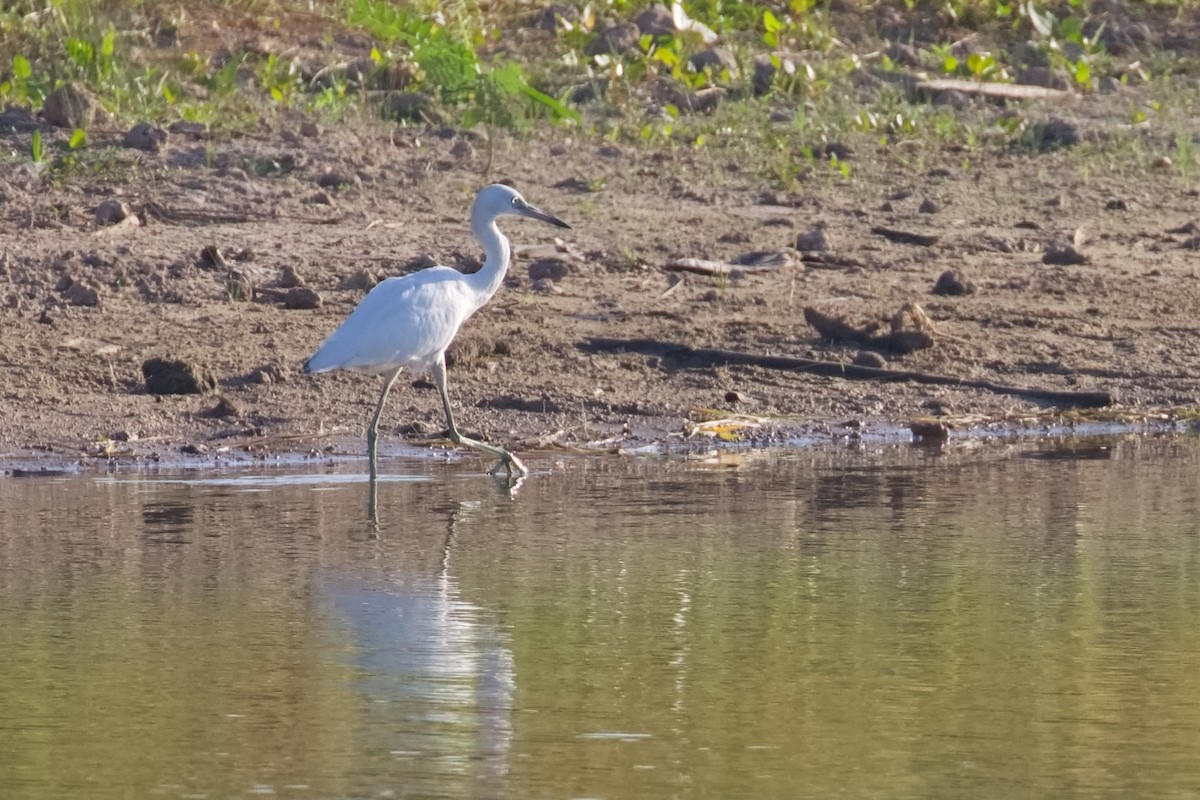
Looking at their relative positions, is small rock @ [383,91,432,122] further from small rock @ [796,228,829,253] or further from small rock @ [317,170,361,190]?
small rock @ [796,228,829,253]

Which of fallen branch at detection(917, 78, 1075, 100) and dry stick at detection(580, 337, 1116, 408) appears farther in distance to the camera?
fallen branch at detection(917, 78, 1075, 100)

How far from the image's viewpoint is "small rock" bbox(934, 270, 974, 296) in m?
9.93

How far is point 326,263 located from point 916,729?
19.6 ft

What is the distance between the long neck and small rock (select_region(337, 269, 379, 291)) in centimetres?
105

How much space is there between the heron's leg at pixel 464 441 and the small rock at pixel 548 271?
6.02 ft

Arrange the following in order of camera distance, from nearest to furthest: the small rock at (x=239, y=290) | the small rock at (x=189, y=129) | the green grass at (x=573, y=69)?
the small rock at (x=239, y=290), the small rock at (x=189, y=129), the green grass at (x=573, y=69)

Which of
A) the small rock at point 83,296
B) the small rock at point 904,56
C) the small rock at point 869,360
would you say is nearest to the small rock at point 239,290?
the small rock at point 83,296

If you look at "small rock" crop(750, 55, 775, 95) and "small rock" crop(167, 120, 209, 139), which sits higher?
"small rock" crop(750, 55, 775, 95)

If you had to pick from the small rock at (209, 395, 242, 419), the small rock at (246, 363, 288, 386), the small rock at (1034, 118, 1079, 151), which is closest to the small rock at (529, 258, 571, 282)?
the small rock at (246, 363, 288, 386)

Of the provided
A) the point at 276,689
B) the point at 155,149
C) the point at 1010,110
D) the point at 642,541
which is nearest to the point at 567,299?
the point at 155,149

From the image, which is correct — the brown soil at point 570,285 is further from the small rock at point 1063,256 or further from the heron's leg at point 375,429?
the heron's leg at point 375,429

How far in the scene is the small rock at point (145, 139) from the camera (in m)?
10.7

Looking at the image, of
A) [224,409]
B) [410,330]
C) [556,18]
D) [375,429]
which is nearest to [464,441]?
[375,429]

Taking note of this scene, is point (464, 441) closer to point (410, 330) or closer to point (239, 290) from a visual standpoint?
point (410, 330)
